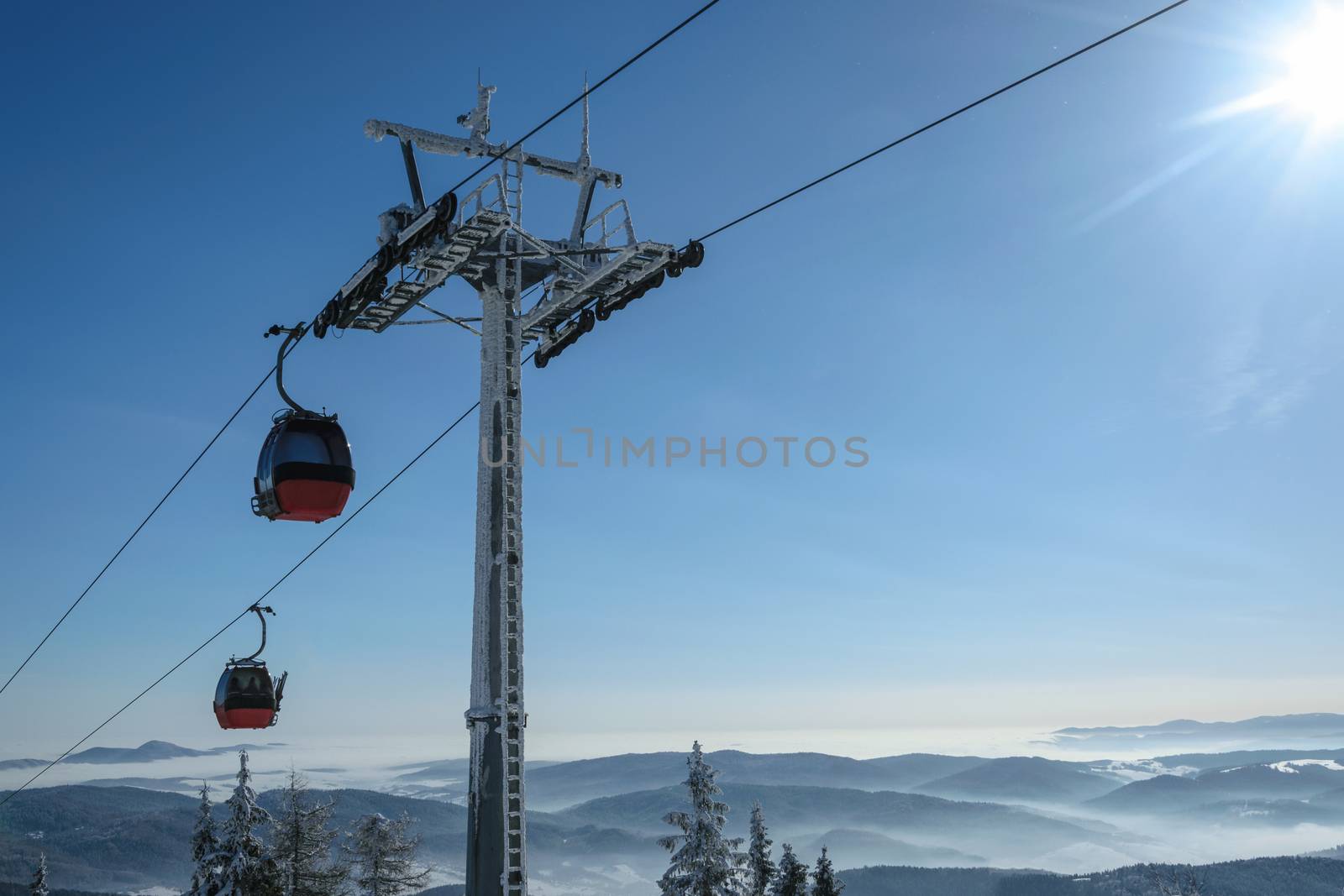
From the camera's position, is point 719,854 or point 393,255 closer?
point 393,255

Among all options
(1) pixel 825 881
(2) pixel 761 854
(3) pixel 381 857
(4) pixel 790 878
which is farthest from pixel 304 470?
(1) pixel 825 881

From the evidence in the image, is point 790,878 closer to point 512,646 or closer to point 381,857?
point 381,857

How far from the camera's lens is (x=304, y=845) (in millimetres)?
51031

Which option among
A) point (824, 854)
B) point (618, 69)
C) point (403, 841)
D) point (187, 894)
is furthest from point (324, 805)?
point (618, 69)

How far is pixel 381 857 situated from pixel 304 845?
12.1ft

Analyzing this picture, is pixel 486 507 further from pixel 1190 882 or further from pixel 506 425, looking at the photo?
pixel 1190 882

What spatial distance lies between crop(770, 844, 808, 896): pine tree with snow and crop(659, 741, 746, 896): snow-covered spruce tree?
7772 millimetres

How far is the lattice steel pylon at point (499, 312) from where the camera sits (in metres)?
15.5

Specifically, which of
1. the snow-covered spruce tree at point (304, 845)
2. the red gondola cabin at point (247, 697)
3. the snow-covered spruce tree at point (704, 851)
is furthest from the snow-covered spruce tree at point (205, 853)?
the red gondola cabin at point (247, 697)

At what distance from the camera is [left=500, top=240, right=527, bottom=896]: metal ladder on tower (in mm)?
15398

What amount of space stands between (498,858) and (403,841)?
1597 inches

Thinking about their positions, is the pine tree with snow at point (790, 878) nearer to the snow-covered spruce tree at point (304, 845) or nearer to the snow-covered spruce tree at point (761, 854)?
the snow-covered spruce tree at point (761, 854)

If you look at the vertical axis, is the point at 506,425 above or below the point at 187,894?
above

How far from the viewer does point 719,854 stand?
4344cm
